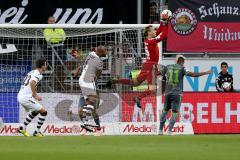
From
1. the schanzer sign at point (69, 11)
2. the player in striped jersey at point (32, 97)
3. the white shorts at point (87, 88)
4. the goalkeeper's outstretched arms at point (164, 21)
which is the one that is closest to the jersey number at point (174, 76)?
the goalkeeper's outstretched arms at point (164, 21)

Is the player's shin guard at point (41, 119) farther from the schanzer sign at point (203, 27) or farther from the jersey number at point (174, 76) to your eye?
the schanzer sign at point (203, 27)

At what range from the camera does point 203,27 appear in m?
27.3

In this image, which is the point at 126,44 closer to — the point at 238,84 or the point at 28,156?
the point at 238,84

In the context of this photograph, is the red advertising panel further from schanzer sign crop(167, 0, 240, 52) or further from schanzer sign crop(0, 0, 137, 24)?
schanzer sign crop(0, 0, 137, 24)

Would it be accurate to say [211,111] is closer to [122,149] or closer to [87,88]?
[87,88]

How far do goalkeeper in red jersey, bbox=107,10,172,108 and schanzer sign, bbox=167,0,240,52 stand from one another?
2612 mm

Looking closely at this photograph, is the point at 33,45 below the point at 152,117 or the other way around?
the other way around

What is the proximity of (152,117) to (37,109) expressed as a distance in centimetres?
333

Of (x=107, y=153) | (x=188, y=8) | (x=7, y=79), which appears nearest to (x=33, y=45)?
(x=7, y=79)

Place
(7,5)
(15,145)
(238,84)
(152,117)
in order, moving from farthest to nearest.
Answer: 1. (7,5)
2. (238,84)
3. (152,117)
4. (15,145)

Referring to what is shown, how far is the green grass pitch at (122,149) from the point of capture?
571 inches

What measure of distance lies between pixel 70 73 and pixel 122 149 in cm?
878

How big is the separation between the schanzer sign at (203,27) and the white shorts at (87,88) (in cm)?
488

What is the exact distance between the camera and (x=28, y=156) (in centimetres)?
1459
